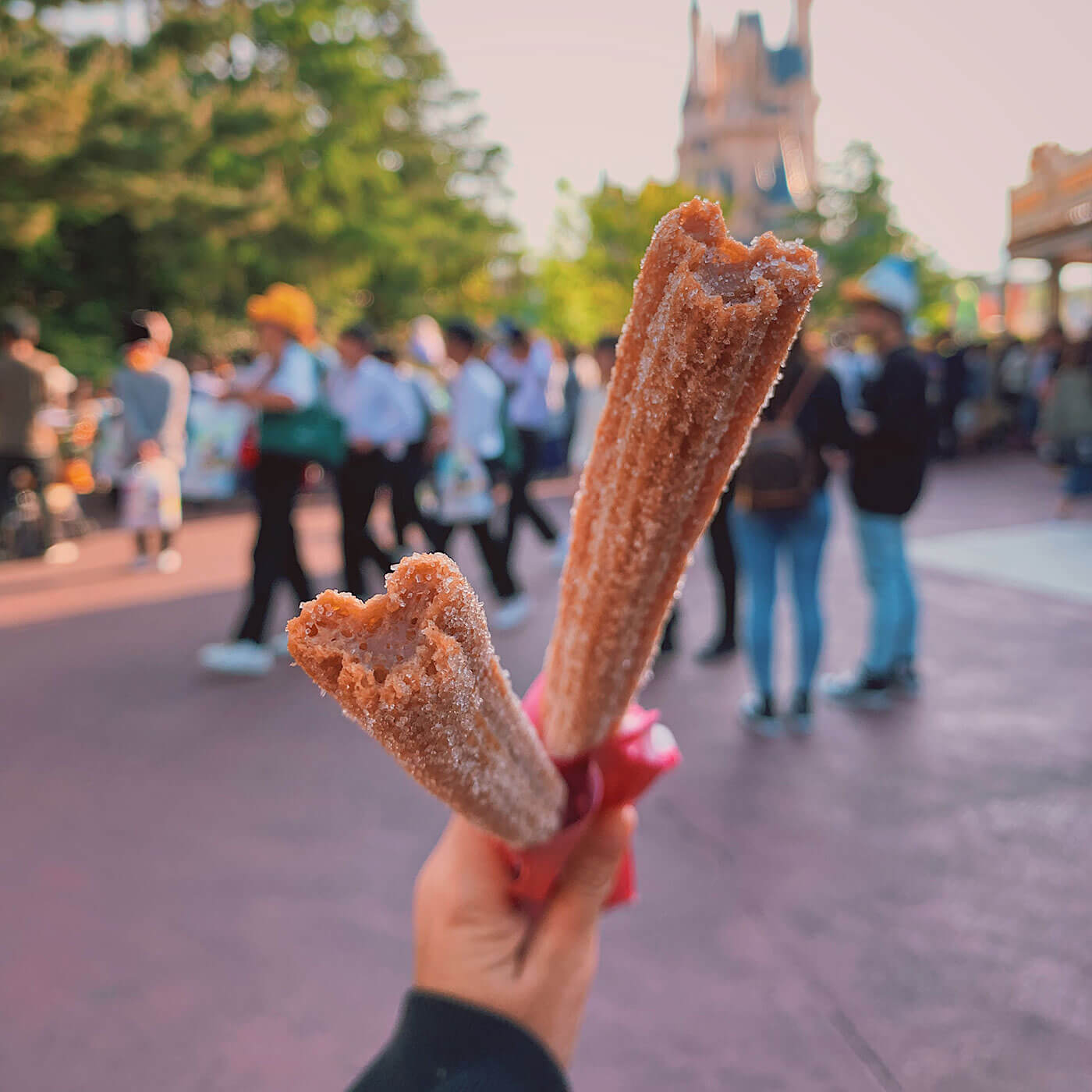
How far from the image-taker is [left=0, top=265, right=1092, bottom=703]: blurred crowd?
424 cm

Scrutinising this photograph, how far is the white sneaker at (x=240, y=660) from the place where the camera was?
5.30m

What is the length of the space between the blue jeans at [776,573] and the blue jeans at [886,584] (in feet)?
1.26

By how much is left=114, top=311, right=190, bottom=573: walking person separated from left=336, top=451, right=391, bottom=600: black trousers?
7.97 ft

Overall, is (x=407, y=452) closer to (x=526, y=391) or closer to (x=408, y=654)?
(x=526, y=391)

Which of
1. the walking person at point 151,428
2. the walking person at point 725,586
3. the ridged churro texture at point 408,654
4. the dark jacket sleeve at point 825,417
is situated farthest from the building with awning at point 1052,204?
the walking person at point 151,428

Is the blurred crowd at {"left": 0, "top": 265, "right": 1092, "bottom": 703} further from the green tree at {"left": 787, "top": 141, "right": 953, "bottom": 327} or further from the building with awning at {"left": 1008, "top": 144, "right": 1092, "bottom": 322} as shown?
the green tree at {"left": 787, "top": 141, "right": 953, "bottom": 327}

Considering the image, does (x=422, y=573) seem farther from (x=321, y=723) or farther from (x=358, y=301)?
(x=358, y=301)

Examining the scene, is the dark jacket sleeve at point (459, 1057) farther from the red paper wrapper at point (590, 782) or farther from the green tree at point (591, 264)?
the green tree at point (591, 264)

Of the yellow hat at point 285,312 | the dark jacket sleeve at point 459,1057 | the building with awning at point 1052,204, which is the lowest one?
the dark jacket sleeve at point 459,1057

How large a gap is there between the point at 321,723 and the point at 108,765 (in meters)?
1.00

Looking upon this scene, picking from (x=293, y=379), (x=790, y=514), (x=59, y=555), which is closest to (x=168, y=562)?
(x=59, y=555)


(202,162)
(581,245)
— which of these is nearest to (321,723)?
(202,162)

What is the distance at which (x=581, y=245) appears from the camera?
138 feet

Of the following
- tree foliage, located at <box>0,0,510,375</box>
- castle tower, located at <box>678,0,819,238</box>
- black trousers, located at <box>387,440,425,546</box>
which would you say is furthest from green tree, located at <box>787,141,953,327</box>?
black trousers, located at <box>387,440,425,546</box>
